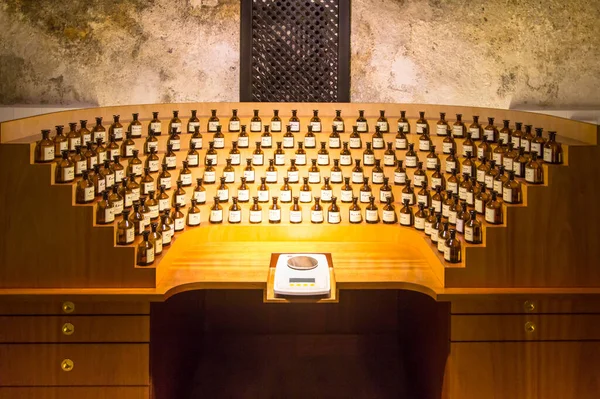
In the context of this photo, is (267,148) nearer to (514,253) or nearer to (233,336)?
(233,336)

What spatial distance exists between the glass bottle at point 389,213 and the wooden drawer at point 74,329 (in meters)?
1.54

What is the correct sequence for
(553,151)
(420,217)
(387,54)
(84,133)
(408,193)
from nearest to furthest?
(553,151) → (84,133) → (420,217) → (408,193) → (387,54)

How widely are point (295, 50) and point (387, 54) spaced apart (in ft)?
2.49

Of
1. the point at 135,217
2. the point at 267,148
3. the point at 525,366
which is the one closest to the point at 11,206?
the point at 135,217

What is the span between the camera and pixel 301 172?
3865 mm

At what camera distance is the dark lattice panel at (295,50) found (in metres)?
5.07

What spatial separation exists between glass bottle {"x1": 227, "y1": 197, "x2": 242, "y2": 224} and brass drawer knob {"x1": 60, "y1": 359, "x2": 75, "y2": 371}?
1.23 metres

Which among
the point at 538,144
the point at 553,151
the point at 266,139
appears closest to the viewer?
the point at 553,151

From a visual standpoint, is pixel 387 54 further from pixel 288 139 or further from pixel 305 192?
pixel 305 192

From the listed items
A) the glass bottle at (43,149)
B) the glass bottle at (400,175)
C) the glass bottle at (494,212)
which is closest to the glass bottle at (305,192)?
the glass bottle at (400,175)

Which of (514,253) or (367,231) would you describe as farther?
(367,231)

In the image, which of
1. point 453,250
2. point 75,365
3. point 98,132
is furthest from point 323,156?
Answer: point 75,365

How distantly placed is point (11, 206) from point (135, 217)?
566 millimetres

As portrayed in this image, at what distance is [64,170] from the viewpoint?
291 cm
